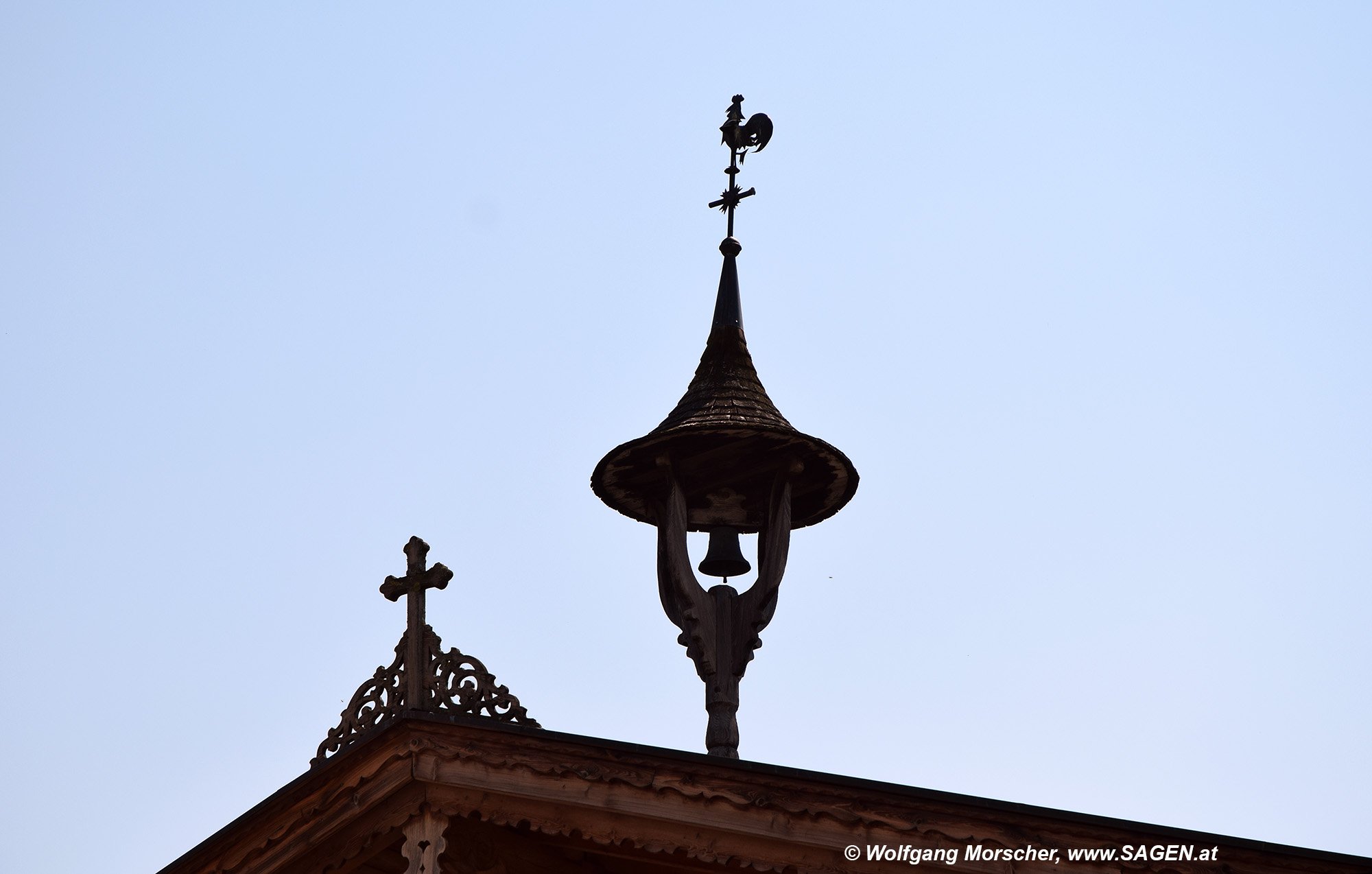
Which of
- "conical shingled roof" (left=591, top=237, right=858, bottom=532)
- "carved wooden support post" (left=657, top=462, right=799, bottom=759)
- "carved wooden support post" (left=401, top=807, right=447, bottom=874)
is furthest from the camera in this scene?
"conical shingled roof" (left=591, top=237, right=858, bottom=532)

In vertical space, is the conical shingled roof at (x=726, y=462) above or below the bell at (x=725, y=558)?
above

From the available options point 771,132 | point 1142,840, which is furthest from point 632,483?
point 1142,840

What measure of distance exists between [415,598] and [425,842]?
1515mm

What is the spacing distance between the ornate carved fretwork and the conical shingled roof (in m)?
3.86

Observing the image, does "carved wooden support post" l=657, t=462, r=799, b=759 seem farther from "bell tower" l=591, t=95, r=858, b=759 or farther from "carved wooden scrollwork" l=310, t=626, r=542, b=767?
"carved wooden scrollwork" l=310, t=626, r=542, b=767

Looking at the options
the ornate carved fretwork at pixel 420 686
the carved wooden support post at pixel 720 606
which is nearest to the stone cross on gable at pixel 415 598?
the ornate carved fretwork at pixel 420 686

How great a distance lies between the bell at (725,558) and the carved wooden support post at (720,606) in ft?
0.84

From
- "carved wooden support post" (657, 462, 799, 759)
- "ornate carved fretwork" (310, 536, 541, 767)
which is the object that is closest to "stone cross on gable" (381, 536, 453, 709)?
"ornate carved fretwork" (310, 536, 541, 767)

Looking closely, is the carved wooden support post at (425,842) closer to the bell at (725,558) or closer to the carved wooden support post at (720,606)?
the carved wooden support post at (720,606)

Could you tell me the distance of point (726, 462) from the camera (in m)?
15.8

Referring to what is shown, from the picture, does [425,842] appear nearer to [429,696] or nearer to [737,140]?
[429,696]

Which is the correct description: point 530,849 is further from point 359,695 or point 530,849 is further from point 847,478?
point 847,478

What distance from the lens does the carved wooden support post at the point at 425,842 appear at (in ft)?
37.4

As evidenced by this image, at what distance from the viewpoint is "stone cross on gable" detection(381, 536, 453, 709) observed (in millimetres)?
11773
